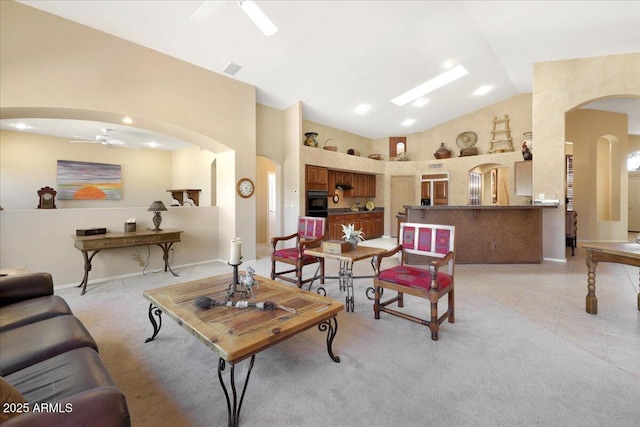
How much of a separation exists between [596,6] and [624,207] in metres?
6.28

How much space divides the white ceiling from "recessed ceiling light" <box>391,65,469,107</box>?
8.2 inches

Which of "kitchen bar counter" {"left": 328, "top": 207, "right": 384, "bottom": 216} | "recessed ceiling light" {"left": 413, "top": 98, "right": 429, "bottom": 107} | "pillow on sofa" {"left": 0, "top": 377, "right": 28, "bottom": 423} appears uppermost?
"recessed ceiling light" {"left": 413, "top": 98, "right": 429, "bottom": 107}

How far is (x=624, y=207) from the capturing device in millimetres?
7539

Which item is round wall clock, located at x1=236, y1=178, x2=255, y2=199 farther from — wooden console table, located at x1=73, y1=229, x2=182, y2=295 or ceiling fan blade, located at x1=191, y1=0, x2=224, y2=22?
ceiling fan blade, located at x1=191, y1=0, x2=224, y2=22

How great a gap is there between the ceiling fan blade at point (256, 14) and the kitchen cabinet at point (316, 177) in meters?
3.95

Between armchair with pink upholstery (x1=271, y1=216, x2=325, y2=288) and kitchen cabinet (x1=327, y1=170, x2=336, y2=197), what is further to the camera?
kitchen cabinet (x1=327, y1=170, x2=336, y2=197)

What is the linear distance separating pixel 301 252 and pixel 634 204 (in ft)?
42.6

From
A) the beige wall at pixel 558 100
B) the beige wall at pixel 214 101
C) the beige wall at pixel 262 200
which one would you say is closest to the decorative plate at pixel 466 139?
the beige wall at pixel 214 101

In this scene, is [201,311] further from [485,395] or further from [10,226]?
[10,226]

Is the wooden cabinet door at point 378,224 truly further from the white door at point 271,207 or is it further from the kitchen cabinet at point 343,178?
the white door at point 271,207

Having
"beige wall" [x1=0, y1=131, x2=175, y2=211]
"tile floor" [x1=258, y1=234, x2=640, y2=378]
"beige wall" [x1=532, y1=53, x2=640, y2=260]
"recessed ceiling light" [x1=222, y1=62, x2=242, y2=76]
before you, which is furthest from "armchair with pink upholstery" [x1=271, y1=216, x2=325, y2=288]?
"beige wall" [x1=0, y1=131, x2=175, y2=211]

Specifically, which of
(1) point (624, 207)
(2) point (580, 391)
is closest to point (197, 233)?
(2) point (580, 391)

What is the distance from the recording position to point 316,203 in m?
6.89

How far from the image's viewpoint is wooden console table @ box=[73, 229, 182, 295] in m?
3.71
